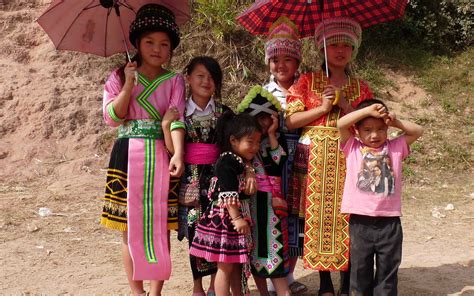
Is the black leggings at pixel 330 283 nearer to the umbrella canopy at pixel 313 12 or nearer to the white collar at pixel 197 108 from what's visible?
the white collar at pixel 197 108

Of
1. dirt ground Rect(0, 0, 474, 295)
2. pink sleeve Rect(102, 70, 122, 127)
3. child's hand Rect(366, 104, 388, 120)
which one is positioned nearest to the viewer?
child's hand Rect(366, 104, 388, 120)

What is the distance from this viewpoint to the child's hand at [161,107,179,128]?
129 inches

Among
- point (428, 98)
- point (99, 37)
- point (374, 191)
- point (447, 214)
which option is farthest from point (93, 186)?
point (428, 98)

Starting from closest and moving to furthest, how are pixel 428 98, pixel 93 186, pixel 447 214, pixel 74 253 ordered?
pixel 74 253 < pixel 447 214 < pixel 93 186 < pixel 428 98

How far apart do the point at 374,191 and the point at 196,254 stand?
3.35 feet

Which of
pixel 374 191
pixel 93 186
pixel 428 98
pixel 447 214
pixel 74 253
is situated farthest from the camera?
pixel 428 98

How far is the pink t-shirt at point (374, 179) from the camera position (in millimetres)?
3174

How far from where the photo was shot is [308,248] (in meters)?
3.53

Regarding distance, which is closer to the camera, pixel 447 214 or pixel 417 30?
pixel 447 214

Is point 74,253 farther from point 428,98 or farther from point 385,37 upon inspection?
point 385,37

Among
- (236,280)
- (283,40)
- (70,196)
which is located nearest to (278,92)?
(283,40)

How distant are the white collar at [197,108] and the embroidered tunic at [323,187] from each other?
1.52 feet

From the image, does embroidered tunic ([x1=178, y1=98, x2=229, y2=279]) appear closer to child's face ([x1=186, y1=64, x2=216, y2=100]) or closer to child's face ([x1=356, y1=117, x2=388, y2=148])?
child's face ([x1=186, y1=64, x2=216, y2=100])

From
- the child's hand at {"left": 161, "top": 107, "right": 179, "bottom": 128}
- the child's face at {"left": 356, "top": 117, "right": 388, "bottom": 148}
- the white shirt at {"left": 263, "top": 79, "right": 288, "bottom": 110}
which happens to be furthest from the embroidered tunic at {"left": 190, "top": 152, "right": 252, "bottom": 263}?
the child's face at {"left": 356, "top": 117, "right": 388, "bottom": 148}
